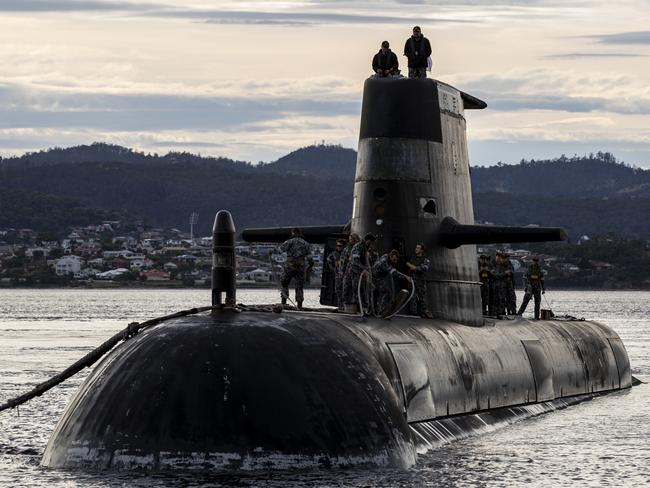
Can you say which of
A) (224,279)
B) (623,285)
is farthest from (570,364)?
(623,285)

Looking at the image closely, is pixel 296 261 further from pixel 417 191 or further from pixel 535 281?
pixel 535 281

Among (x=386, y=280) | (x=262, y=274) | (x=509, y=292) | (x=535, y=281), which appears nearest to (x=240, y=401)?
(x=386, y=280)

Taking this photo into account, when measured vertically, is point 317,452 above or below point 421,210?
below

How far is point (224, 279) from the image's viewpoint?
15.6m

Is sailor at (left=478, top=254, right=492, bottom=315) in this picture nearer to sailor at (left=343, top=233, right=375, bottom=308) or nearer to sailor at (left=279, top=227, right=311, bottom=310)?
sailor at (left=279, top=227, right=311, bottom=310)

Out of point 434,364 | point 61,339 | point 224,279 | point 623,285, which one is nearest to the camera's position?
point 224,279

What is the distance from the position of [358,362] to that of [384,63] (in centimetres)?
724

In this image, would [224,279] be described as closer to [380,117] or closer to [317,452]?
[317,452]

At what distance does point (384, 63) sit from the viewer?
21484 mm

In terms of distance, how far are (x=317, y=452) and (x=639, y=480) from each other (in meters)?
5.55

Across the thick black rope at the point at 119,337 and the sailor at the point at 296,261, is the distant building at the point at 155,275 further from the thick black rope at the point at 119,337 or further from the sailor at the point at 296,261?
the thick black rope at the point at 119,337

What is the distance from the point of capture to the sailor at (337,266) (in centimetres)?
2030

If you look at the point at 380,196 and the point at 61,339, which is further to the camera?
the point at 61,339

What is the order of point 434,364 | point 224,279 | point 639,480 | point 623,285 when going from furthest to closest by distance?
point 623,285
point 434,364
point 639,480
point 224,279
